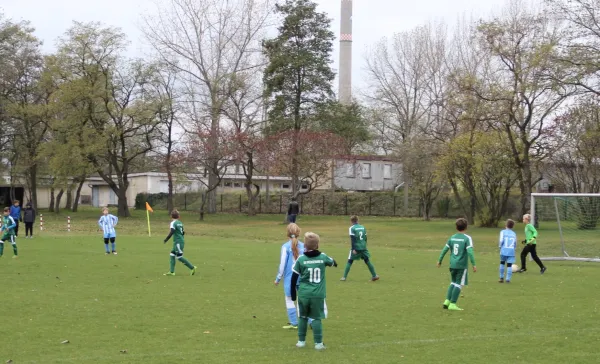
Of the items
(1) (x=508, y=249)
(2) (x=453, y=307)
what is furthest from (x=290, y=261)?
(1) (x=508, y=249)

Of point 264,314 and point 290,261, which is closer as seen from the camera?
point 290,261

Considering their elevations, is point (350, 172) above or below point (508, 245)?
above

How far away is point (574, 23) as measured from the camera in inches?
1307

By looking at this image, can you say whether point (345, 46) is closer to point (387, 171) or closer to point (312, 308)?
point (387, 171)

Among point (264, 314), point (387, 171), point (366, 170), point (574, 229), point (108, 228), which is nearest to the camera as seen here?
point (264, 314)

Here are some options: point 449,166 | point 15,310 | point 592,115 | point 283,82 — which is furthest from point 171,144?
point 15,310

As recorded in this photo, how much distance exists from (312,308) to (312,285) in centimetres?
30

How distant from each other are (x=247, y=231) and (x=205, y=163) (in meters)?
13.6

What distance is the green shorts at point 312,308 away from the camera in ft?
30.0

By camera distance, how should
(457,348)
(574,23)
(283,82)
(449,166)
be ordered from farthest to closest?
1. (283,82)
2. (449,166)
3. (574,23)
4. (457,348)

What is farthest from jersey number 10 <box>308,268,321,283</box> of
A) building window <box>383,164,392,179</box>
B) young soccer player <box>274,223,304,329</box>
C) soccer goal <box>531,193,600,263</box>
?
building window <box>383,164,392,179</box>

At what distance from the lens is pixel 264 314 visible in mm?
12281

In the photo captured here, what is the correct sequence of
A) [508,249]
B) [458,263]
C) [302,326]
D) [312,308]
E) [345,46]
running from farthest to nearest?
[345,46] → [508,249] → [458,263] → [302,326] → [312,308]

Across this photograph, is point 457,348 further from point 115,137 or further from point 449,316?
point 115,137
